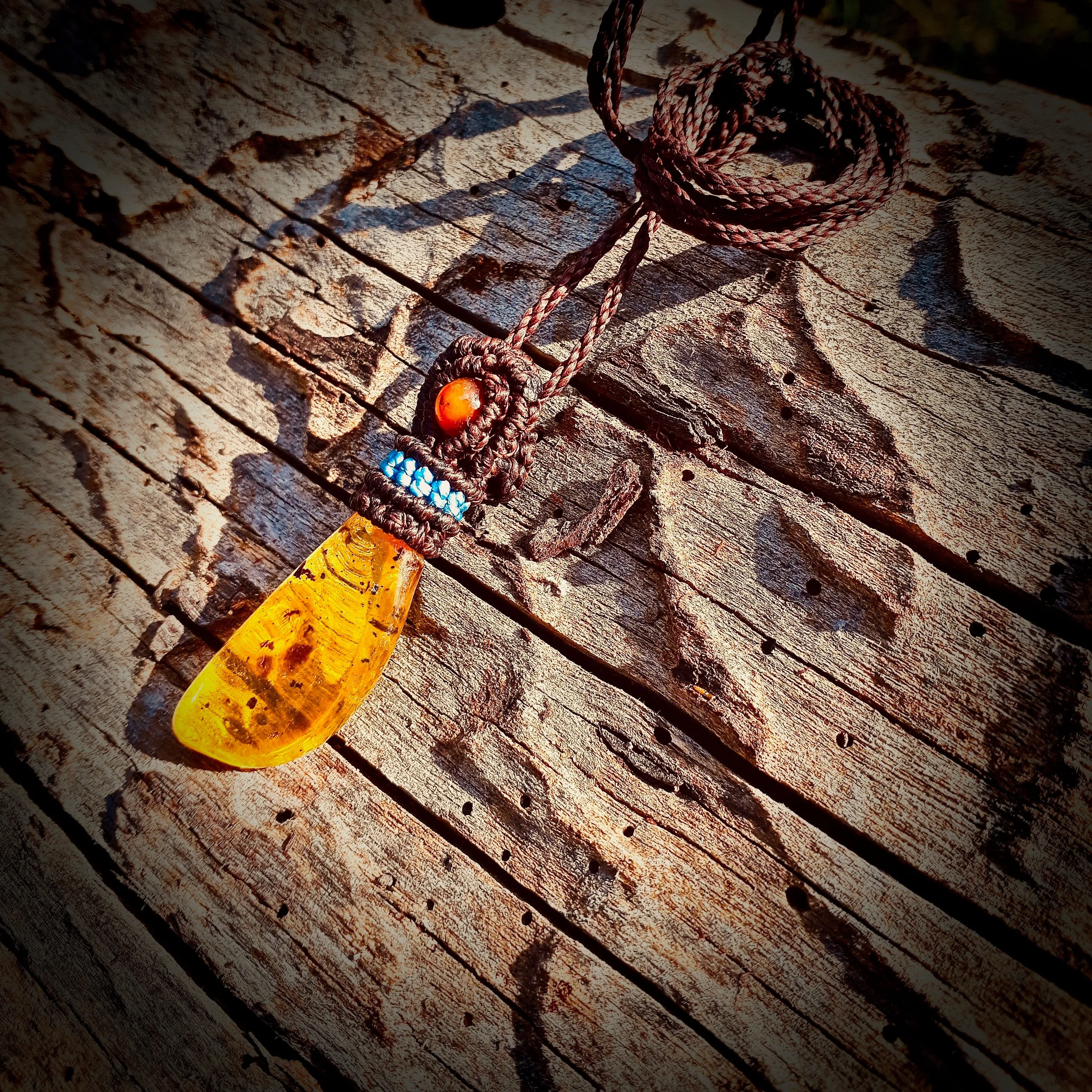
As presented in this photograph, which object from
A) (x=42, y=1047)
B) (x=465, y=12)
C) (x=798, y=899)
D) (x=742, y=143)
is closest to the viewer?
(x=798, y=899)

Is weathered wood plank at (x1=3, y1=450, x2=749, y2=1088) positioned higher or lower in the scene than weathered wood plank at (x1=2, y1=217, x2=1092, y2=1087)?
lower

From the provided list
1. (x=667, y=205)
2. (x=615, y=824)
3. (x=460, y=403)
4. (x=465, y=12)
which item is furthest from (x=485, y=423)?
(x=465, y=12)

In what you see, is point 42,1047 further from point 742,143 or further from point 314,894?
point 742,143

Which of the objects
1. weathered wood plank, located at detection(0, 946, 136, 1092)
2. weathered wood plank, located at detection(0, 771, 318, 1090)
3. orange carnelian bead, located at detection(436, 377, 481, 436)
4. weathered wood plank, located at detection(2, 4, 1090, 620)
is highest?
weathered wood plank, located at detection(2, 4, 1090, 620)

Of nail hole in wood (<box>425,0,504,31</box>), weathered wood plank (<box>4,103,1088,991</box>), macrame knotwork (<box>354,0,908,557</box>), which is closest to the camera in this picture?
weathered wood plank (<box>4,103,1088,991</box>)

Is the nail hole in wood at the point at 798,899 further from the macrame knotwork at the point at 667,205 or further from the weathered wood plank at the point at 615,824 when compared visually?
the macrame knotwork at the point at 667,205

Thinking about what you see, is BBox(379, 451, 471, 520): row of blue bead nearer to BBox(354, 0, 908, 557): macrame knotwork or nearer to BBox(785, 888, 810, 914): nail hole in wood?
BBox(354, 0, 908, 557): macrame knotwork

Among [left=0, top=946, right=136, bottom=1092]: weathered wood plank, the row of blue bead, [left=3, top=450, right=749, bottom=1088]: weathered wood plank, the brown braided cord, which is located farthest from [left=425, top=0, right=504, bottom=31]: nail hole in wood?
[left=0, top=946, right=136, bottom=1092]: weathered wood plank
